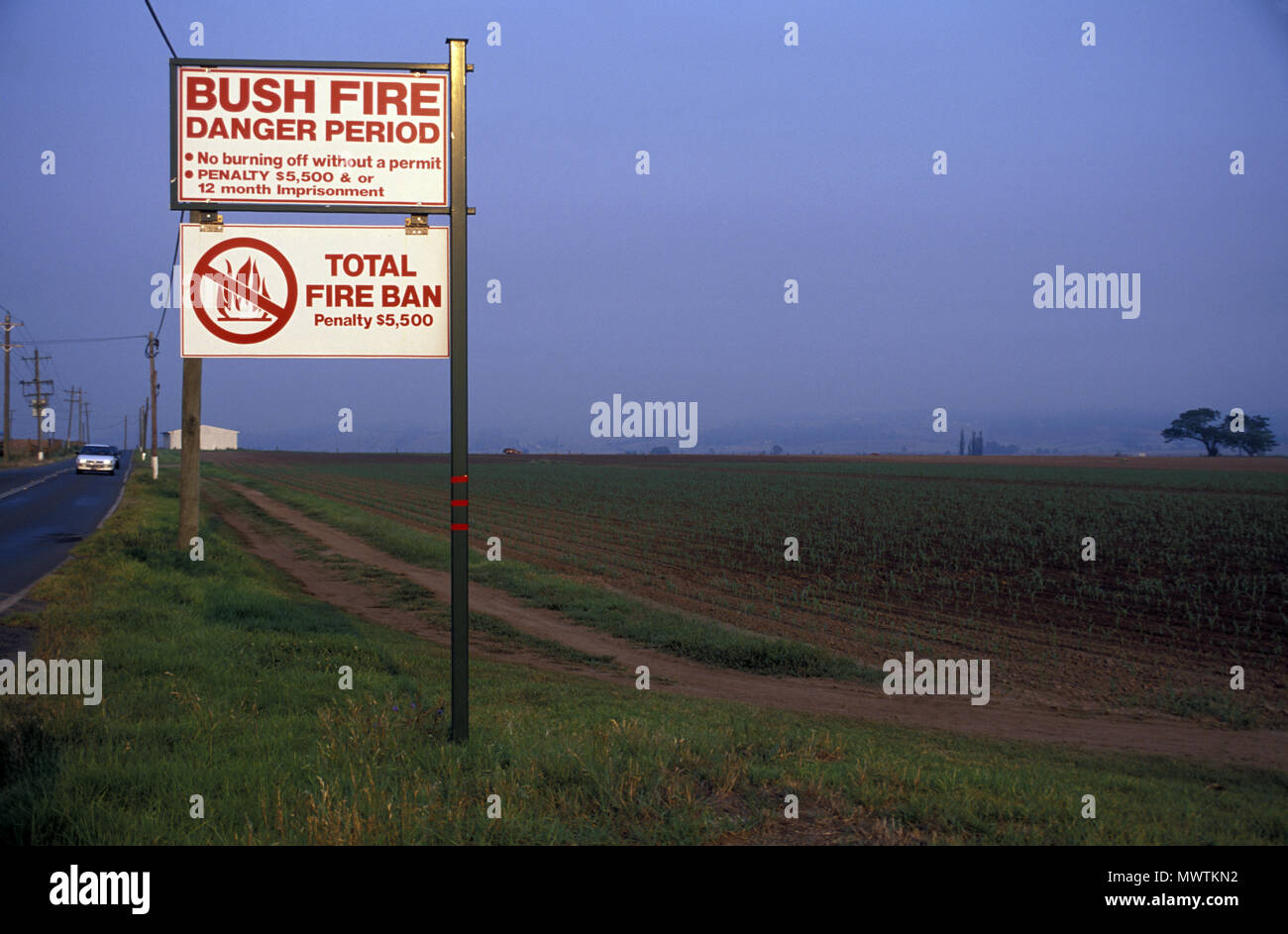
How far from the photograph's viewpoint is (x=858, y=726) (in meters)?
7.71

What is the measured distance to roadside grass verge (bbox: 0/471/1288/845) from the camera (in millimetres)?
4219

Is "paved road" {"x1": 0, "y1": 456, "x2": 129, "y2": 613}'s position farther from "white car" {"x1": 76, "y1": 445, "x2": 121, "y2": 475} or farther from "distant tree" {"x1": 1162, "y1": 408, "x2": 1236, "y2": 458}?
"distant tree" {"x1": 1162, "y1": 408, "x2": 1236, "y2": 458}

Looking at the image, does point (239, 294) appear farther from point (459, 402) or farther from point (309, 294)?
point (459, 402)

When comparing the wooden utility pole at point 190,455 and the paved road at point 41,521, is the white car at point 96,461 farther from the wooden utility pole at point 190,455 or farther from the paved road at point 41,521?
the wooden utility pole at point 190,455

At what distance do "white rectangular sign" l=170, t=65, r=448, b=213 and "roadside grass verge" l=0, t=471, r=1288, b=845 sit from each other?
11.9 ft

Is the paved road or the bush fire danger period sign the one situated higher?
the bush fire danger period sign

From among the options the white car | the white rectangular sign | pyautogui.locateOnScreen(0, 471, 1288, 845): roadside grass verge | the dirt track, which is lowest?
the dirt track

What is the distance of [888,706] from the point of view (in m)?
8.90

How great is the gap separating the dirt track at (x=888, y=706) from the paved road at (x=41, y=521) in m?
4.94

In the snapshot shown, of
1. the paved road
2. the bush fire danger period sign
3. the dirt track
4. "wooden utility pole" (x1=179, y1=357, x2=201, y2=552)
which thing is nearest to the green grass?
the dirt track

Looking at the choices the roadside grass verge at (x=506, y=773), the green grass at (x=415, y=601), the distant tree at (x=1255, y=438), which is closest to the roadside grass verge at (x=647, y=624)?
the green grass at (x=415, y=601)

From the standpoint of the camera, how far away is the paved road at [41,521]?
13.9m
